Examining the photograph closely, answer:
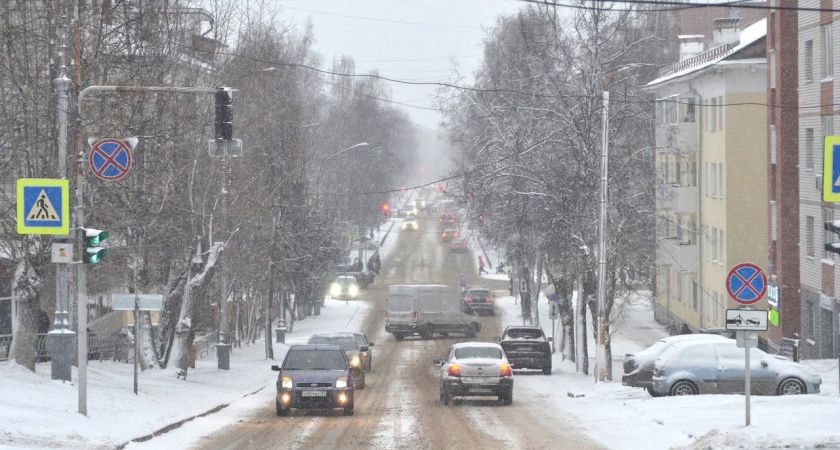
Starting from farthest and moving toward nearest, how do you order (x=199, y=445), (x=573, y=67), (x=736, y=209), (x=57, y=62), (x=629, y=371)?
(x=736, y=209), (x=573, y=67), (x=629, y=371), (x=57, y=62), (x=199, y=445)

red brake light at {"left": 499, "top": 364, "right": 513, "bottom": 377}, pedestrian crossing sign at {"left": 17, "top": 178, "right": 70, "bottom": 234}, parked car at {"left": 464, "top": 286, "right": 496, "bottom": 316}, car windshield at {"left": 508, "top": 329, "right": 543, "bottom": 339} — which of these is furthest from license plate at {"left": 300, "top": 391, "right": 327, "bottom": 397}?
parked car at {"left": 464, "top": 286, "right": 496, "bottom": 316}

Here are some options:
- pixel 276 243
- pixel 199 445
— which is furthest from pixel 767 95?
pixel 199 445

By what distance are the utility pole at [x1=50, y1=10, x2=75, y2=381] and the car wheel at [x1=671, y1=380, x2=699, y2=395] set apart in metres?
12.7

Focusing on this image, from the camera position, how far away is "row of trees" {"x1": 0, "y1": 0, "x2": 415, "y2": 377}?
23391mm

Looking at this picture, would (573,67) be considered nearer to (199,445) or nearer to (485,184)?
(485,184)

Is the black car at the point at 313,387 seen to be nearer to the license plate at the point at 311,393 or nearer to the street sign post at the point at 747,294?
the license plate at the point at 311,393

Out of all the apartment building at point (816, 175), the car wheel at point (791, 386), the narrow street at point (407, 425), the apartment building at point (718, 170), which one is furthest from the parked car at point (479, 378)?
the apartment building at point (718, 170)

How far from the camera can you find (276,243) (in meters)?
44.6

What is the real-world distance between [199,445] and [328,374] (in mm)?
5923

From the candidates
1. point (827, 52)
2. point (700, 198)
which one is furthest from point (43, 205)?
point (700, 198)

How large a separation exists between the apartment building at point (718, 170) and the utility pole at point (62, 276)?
27.4 metres

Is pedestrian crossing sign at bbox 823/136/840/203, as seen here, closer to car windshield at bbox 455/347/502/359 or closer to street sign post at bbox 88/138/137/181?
street sign post at bbox 88/138/137/181

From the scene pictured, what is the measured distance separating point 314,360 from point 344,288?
52.2m

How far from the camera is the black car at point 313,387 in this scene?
23.2m
